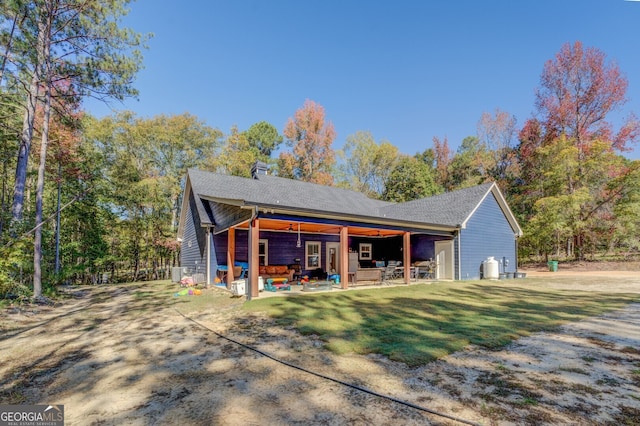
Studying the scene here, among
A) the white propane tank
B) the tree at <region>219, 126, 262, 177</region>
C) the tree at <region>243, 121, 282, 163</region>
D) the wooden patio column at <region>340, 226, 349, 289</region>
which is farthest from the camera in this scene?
the tree at <region>243, 121, 282, 163</region>

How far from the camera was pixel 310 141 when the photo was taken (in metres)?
31.3

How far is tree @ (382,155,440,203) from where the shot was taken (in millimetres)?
30406

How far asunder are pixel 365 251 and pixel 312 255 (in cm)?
376

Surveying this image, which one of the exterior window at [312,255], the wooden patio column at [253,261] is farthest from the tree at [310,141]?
the wooden patio column at [253,261]

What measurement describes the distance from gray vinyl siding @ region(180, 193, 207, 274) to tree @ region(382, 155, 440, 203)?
2092 centimetres

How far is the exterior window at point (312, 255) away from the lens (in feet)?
49.8

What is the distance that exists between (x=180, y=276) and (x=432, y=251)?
43.6ft

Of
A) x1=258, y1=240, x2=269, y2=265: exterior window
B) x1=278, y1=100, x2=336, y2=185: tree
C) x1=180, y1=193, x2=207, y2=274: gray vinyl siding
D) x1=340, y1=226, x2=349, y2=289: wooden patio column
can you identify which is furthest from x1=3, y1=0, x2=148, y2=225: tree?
x1=278, y1=100, x2=336, y2=185: tree

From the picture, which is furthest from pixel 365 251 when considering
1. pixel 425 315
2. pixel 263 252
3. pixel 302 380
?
pixel 302 380

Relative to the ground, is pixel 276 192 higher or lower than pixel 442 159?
lower

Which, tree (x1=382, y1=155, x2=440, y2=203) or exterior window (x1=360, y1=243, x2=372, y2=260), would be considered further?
tree (x1=382, y1=155, x2=440, y2=203)

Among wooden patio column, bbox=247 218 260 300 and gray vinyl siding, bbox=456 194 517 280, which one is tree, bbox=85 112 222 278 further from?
gray vinyl siding, bbox=456 194 517 280
